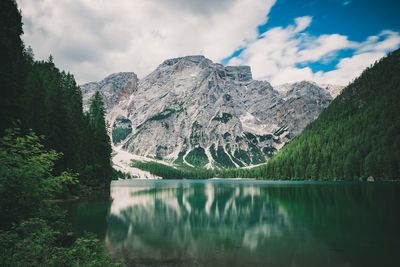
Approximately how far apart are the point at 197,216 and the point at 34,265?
39583mm

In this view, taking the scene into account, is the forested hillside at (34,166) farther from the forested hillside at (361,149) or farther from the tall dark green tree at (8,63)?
the forested hillside at (361,149)

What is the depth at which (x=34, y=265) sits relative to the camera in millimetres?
10852

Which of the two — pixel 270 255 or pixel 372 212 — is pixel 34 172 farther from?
pixel 372 212

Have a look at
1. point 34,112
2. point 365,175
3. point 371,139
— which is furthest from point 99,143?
point 371,139

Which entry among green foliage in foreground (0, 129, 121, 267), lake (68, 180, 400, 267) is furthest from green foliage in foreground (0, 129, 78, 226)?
lake (68, 180, 400, 267)

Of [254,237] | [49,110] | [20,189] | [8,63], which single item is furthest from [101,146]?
[20,189]

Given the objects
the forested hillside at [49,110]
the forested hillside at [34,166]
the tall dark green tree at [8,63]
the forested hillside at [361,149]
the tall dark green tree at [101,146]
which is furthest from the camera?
the forested hillside at [361,149]

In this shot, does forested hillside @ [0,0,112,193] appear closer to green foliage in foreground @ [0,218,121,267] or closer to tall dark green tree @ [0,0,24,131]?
tall dark green tree @ [0,0,24,131]

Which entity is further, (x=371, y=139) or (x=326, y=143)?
(x=326, y=143)

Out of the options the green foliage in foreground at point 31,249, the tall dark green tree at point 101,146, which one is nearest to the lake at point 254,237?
the green foliage in foreground at point 31,249

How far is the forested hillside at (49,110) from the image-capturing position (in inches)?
1133

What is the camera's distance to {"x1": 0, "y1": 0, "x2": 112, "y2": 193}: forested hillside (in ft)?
94.4

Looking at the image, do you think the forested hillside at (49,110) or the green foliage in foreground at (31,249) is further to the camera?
the forested hillside at (49,110)

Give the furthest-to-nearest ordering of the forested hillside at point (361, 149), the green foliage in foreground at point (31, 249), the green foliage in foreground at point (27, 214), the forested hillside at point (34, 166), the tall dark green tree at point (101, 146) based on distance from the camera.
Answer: the forested hillside at point (361, 149)
the tall dark green tree at point (101, 146)
the forested hillside at point (34, 166)
the green foliage in foreground at point (27, 214)
the green foliage in foreground at point (31, 249)
